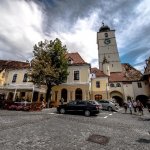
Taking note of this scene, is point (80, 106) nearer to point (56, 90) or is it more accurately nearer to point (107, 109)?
point (107, 109)

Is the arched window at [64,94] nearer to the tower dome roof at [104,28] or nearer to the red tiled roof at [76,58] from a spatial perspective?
the red tiled roof at [76,58]

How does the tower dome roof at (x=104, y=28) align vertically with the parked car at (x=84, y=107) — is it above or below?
above

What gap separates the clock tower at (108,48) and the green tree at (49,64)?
91.1 ft

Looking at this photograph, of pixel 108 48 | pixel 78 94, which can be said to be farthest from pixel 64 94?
pixel 108 48

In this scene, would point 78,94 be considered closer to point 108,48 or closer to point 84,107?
point 84,107

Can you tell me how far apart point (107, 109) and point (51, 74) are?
1105 cm

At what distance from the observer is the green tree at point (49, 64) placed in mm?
24078

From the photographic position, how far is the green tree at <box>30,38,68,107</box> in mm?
24078

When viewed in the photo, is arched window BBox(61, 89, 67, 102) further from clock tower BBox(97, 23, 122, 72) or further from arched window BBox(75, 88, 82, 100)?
clock tower BBox(97, 23, 122, 72)

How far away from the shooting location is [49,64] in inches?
994

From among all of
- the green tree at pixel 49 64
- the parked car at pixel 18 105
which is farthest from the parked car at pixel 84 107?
the green tree at pixel 49 64

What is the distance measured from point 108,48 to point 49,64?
3697cm

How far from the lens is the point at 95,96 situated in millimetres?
33906

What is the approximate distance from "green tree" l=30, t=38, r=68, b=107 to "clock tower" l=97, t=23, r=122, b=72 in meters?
27.8
